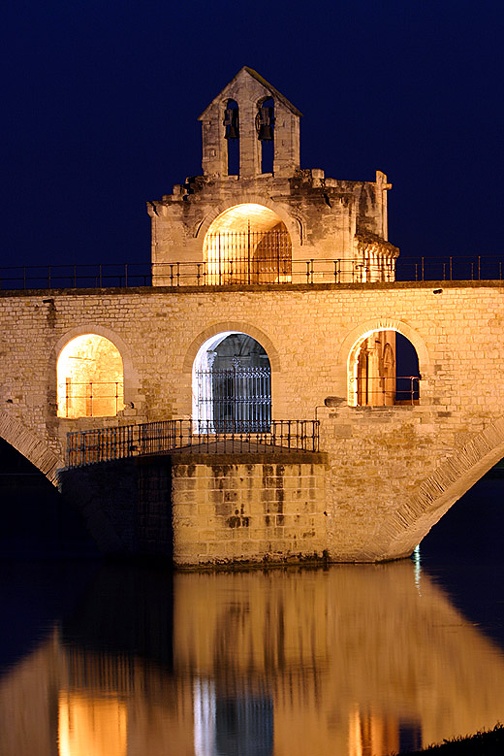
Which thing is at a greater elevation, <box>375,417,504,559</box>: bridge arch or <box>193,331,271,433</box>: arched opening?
<box>193,331,271,433</box>: arched opening

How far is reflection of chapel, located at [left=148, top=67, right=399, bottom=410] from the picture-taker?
28.2 m

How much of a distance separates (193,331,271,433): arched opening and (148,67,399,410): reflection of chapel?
22 centimetres

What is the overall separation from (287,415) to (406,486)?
2.57 metres

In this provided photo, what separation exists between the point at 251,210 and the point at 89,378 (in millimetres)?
4765

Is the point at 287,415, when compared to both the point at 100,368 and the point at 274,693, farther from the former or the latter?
the point at 274,693

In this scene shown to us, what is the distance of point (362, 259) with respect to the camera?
29.6 m

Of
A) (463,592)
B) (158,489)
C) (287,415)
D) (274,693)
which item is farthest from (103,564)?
(274,693)

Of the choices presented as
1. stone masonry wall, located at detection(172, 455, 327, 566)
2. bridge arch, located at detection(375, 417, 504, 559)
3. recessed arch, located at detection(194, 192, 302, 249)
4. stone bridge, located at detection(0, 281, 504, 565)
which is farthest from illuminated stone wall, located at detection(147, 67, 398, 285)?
stone masonry wall, located at detection(172, 455, 327, 566)

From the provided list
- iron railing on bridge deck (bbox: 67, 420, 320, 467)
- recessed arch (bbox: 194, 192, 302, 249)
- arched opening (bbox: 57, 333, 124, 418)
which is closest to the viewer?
iron railing on bridge deck (bbox: 67, 420, 320, 467)

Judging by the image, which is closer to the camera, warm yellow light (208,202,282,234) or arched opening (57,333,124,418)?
arched opening (57,333,124,418)

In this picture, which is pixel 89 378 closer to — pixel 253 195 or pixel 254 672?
pixel 253 195

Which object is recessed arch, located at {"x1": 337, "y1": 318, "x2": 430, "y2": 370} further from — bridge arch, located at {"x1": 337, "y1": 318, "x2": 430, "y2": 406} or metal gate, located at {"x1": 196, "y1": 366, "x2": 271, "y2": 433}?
metal gate, located at {"x1": 196, "y1": 366, "x2": 271, "y2": 433}

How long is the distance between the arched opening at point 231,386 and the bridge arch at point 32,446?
2862mm

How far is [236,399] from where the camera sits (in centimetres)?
2859
